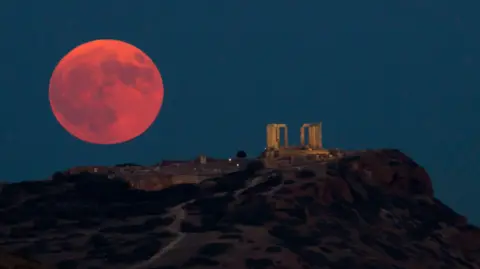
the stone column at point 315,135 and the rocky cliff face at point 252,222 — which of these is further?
the stone column at point 315,135

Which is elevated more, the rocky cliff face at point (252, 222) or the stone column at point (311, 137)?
the stone column at point (311, 137)

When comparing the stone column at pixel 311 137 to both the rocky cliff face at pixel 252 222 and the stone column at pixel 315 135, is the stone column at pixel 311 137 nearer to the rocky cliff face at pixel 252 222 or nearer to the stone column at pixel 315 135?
the stone column at pixel 315 135

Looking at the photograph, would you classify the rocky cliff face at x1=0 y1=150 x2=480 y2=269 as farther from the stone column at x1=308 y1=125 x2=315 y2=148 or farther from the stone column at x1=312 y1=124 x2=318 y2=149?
the stone column at x1=308 y1=125 x2=315 y2=148

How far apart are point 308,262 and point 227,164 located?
1483 inches

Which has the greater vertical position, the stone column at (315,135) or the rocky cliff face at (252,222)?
the stone column at (315,135)

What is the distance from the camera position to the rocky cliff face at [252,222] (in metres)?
52.7

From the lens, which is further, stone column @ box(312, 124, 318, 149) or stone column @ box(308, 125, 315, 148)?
stone column @ box(308, 125, 315, 148)

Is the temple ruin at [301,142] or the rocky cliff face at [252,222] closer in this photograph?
the rocky cliff face at [252,222]

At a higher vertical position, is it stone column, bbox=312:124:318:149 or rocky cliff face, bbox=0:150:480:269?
stone column, bbox=312:124:318:149

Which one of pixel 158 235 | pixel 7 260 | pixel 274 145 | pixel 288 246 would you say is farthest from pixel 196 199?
pixel 274 145

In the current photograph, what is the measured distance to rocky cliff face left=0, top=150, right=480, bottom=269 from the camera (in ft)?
173

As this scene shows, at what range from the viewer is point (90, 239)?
57.0m

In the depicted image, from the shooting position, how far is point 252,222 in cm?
5931

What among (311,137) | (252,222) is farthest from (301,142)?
(252,222)
